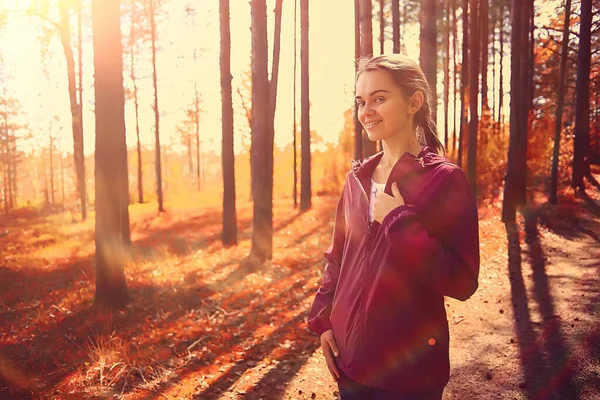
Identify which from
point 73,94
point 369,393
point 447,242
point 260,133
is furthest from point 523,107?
point 73,94

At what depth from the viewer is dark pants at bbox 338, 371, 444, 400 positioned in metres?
1.94

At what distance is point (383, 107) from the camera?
81.3 inches

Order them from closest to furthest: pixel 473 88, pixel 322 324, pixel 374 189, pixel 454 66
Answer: pixel 374 189, pixel 322 324, pixel 473 88, pixel 454 66

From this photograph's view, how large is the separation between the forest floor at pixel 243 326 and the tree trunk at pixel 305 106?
9120mm

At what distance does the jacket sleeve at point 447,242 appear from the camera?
5.87ft

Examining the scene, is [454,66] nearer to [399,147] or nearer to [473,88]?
[473,88]

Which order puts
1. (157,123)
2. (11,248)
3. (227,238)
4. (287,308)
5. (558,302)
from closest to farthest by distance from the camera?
(558,302)
(287,308)
(227,238)
(11,248)
(157,123)

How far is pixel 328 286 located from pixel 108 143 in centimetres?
700

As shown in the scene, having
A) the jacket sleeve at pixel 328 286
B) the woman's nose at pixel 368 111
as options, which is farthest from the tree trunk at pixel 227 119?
the woman's nose at pixel 368 111

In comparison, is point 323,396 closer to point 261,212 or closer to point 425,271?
point 425,271

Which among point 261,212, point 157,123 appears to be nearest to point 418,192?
point 261,212

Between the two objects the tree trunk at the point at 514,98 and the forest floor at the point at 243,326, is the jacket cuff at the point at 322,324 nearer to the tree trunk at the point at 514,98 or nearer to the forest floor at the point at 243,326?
the forest floor at the point at 243,326

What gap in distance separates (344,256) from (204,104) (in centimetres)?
3773

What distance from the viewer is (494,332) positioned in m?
7.12
